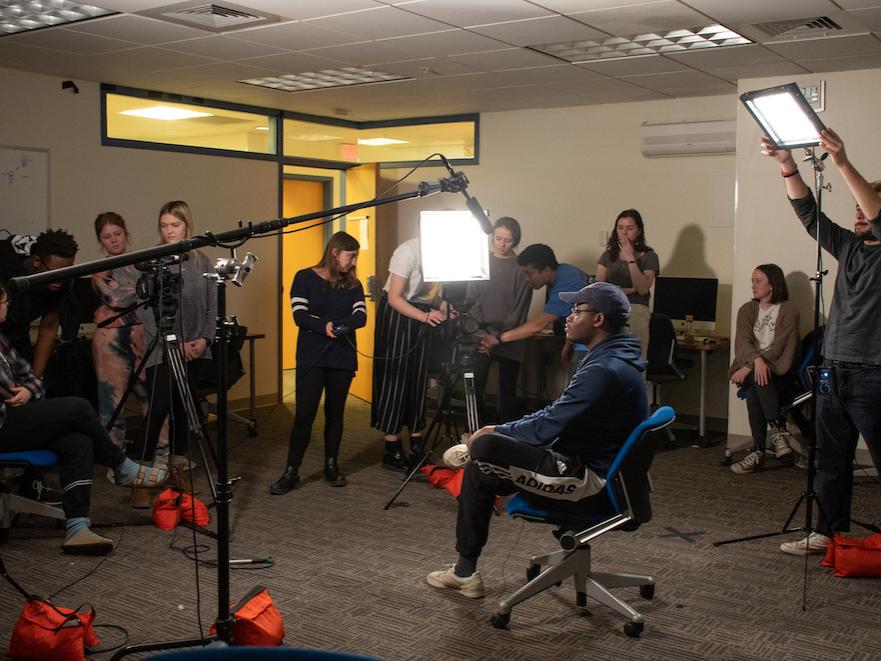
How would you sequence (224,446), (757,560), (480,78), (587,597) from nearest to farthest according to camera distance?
(224,446) < (587,597) < (757,560) < (480,78)

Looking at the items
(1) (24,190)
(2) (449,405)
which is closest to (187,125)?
(1) (24,190)

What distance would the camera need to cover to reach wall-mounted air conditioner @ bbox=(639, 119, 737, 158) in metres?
7.05

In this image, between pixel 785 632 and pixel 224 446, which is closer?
pixel 224 446

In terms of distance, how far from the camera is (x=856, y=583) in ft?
12.8

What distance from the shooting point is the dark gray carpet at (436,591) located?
334 cm

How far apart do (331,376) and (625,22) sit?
2391 millimetres

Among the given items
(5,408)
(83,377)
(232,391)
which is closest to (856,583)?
(5,408)

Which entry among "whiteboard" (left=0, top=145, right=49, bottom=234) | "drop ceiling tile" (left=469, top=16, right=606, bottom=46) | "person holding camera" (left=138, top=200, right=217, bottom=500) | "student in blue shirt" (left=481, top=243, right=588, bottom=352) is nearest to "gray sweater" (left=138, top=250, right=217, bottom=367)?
"person holding camera" (left=138, top=200, right=217, bottom=500)

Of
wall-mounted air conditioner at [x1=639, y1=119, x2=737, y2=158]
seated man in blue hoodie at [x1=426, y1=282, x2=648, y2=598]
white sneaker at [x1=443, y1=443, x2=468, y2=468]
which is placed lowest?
white sneaker at [x1=443, y1=443, x2=468, y2=468]

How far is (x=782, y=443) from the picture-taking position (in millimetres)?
5875

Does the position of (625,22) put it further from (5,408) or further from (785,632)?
Result: (5,408)

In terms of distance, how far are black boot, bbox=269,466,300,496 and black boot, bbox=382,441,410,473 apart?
2.27 feet

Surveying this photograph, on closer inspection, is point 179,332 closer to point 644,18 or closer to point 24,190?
point 24,190

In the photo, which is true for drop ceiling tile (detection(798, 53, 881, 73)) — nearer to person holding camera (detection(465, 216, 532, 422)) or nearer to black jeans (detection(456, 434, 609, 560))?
A: person holding camera (detection(465, 216, 532, 422))
